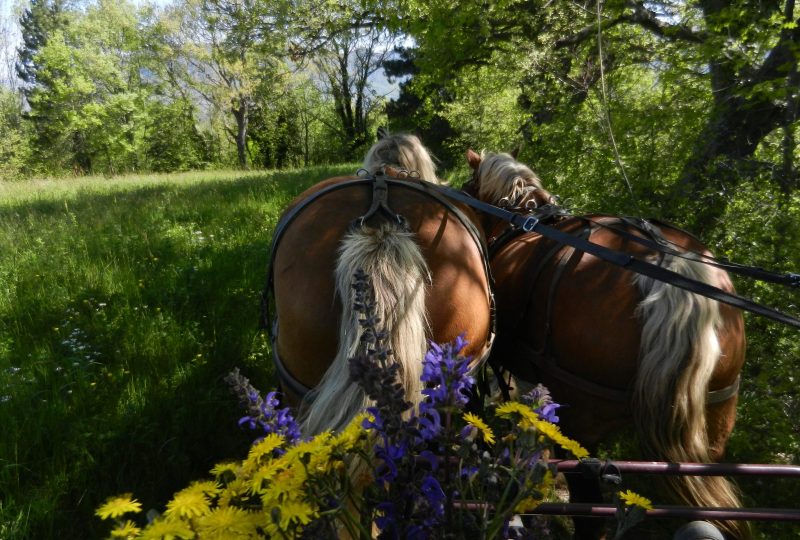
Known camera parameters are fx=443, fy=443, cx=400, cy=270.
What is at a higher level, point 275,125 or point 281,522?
point 275,125

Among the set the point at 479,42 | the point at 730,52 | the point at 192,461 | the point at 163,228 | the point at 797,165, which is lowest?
the point at 192,461

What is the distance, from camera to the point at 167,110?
32.5 meters

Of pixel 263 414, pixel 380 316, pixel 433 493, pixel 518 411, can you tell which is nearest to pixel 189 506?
pixel 263 414

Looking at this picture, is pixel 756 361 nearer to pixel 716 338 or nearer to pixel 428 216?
pixel 716 338

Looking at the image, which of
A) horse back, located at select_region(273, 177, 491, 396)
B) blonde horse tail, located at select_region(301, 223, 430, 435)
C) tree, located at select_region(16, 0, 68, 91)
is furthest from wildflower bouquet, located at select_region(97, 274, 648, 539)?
tree, located at select_region(16, 0, 68, 91)

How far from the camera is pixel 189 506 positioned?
27.5 inches

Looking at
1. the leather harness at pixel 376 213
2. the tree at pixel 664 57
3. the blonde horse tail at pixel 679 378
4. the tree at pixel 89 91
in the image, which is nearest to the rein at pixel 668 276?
the blonde horse tail at pixel 679 378

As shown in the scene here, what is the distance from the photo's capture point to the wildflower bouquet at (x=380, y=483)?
696 millimetres

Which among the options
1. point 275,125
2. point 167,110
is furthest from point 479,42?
point 167,110

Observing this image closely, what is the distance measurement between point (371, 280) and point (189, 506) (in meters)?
1.06

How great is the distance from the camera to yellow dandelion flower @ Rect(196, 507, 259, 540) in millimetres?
673

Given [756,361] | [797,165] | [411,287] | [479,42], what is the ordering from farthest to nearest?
[479,42] < [797,165] < [756,361] < [411,287]

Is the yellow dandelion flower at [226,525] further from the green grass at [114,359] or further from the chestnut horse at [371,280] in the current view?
the green grass at [114,359]

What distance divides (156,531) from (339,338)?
3.86 ft
